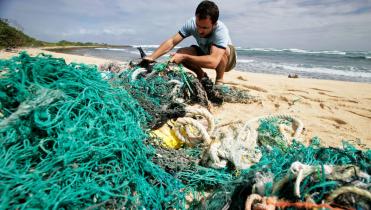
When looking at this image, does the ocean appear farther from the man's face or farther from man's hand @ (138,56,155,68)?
the man's face

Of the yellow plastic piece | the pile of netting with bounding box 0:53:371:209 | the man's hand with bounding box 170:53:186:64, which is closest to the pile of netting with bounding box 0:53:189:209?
the pile of netting with bounding box 0:53:371:209

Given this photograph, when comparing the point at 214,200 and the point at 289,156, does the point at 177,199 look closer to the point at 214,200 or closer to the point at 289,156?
the point at 214,200

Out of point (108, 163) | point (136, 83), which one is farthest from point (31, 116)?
point (136, 83)

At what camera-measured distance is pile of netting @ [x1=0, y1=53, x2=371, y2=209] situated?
1.18m

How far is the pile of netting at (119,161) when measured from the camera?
118cm

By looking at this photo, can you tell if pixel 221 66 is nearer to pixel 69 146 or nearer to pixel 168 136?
pixel 168 136

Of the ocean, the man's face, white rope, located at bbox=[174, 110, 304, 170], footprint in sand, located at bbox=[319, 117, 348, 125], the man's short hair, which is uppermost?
the man's short hair

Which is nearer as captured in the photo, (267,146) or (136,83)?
(267,146)

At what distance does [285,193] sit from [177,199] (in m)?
0.71

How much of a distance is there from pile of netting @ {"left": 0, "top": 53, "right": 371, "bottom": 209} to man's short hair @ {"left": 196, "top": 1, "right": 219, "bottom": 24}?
5.75 ft

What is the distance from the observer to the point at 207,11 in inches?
131

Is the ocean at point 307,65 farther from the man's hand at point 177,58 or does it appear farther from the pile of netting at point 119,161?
the pile of netting at point 119,161

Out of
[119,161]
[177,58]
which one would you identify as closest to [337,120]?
[177,58]

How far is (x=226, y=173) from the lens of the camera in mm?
1915
